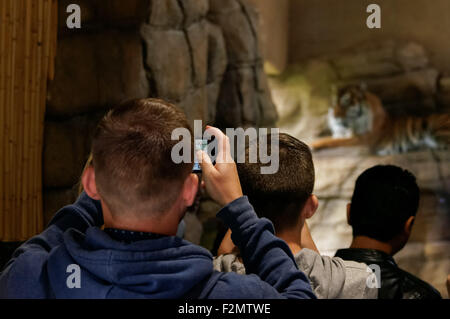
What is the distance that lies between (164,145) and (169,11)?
8.73 ft

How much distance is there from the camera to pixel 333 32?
24.8 ft

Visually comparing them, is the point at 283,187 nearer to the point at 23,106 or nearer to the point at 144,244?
the point at 144,244

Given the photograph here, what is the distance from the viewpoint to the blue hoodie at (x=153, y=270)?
89 cm

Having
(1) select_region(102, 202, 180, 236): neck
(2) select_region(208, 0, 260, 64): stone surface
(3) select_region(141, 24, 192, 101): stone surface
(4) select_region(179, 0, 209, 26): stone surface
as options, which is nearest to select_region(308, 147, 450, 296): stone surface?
(2) select_region(208, 0, 260, 64): stone surface

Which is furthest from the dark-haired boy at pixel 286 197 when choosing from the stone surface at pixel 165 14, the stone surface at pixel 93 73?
the stone surface at pixel 165 14

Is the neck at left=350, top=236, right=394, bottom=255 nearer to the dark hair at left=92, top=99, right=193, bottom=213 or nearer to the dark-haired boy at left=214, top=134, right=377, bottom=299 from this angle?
the dark-haired boy at left=214, top=134, right=377, bottom=299

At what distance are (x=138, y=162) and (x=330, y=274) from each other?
53cm

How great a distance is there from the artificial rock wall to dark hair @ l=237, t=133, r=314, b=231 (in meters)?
1.32

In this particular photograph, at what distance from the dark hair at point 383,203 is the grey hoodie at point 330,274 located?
0.81ft

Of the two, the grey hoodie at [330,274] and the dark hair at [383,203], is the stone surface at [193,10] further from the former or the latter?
the grey hoodie at [330,274]

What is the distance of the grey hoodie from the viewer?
1146 millimetres

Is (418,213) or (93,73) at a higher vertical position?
(93,73)

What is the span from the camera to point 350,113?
6.21 meters

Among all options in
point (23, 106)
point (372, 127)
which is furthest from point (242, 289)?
point (372, 127)
